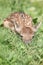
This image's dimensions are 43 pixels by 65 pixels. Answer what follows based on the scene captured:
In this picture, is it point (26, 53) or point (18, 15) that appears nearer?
point (26, 53)

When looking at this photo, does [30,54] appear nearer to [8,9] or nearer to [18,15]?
[18,15]

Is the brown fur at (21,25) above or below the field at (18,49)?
above

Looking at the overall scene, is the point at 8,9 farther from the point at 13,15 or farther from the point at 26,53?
the point at 26,53

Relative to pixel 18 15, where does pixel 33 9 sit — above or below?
below

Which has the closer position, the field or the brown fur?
the field

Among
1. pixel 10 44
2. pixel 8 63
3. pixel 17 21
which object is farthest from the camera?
pixel 17 21

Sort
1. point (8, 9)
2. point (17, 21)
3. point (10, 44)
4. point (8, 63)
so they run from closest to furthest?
point (8, 63)
point (10, 44)
point (17, 21)
point (8, 9)

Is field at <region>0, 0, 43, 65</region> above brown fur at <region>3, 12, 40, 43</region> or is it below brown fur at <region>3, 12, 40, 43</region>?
below

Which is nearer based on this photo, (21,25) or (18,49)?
(18,49)

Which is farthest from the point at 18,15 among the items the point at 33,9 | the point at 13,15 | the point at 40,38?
the point at 33,9

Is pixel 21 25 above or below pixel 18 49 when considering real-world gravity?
above

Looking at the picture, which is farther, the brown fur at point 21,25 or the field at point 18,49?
the brown fur at point 21,25
